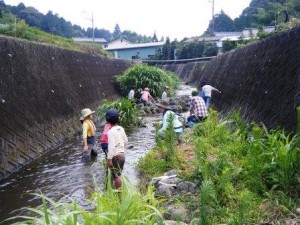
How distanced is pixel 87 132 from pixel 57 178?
1.44 metres

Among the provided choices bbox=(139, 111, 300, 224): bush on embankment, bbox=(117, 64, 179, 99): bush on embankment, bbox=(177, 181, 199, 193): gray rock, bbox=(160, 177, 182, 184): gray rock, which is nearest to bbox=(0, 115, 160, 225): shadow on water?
bbox=(160, 177, 182, 184): gray rock

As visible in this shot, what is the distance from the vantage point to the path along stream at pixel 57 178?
6250 mm

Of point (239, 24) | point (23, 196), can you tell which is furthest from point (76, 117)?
point (239, 24)

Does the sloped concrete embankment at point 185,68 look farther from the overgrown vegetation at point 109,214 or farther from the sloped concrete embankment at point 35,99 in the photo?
the overgrown vegetation at point 109,214

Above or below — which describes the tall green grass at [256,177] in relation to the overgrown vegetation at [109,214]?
below

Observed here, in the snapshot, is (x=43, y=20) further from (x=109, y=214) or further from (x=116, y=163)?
(x=109, y=214)

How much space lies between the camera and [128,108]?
13.3 meters

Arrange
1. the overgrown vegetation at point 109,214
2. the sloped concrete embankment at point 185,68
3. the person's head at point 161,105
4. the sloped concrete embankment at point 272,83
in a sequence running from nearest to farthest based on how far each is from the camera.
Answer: the overgrown vegetation at point 109,214 → the sloped concrete embankment at point 272,83 → the person's head at point 161,105 → the sloped concrete embankment at point 185,68

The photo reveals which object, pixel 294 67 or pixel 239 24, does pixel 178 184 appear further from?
pixel 239 24

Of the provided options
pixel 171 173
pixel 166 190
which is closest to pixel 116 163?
pixel 166 190

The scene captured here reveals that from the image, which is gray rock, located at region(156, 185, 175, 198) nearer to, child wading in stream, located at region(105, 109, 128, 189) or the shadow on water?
child wading in stream, located at region(105, 109, 128, 189)

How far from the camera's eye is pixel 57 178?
24.8ft

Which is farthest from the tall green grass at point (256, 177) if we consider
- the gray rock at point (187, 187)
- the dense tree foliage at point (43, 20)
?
the dense tree foliage at point (43, 20)

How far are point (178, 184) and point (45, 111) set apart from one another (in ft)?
20.6
